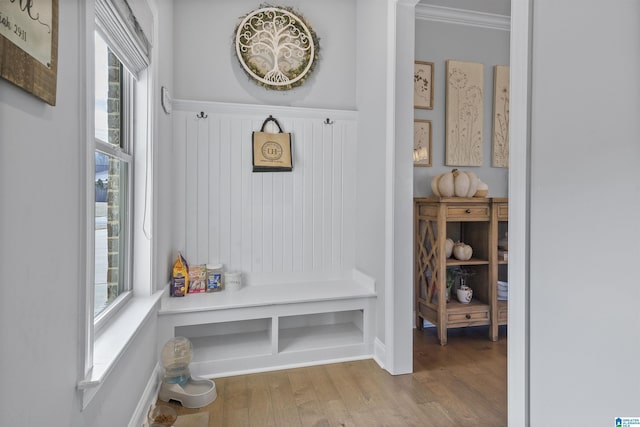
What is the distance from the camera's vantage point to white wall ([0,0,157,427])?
0.73m

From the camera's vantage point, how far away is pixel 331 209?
2857 mm

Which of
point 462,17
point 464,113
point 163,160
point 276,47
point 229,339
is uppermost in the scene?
point 462,17

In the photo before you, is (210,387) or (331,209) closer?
(210,387)

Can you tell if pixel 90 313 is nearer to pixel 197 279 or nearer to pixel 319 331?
Answer: pixel 197 279

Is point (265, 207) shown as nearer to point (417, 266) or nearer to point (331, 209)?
point (331, 209)

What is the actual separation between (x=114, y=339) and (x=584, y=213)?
1.73 metres

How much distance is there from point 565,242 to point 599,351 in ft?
1.04

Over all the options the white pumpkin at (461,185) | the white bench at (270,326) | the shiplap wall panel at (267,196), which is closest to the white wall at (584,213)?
the white bench at (270,326)

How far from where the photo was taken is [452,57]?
3143 millimetres

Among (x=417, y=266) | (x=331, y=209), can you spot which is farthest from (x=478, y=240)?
(x=331, y=209)

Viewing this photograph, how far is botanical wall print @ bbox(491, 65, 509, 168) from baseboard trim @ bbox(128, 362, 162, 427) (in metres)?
3.13

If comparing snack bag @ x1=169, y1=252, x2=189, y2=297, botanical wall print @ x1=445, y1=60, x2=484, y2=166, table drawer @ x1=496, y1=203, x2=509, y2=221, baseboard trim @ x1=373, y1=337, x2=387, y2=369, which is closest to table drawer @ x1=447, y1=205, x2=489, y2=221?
table drawer @ x1=496, y1=203, x2=509, y2=221

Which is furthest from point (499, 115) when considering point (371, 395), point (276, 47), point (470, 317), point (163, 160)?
point (163, 160)

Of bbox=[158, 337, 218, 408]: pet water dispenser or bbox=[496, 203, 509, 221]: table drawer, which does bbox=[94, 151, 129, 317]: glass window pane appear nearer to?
bbox=[158, 337, 218, 408]: pet water dispenser
